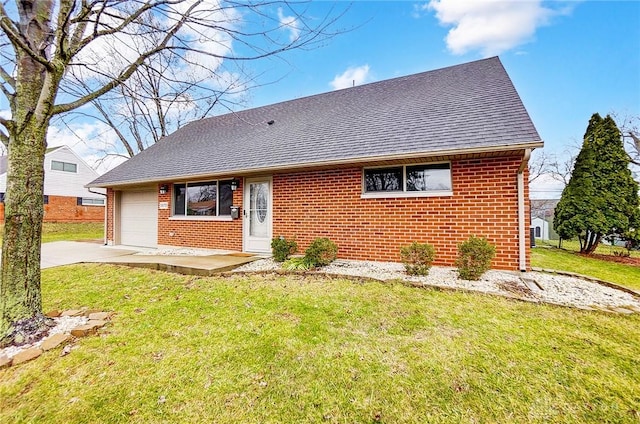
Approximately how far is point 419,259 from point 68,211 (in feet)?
90.4

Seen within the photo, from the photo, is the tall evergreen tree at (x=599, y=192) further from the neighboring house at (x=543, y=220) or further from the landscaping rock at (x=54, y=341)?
the landscaping rock at (x=54, y=341)

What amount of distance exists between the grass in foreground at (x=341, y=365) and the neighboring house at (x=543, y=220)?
1956 centimetres

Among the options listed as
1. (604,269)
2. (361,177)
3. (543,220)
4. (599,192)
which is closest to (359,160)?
(361,177)

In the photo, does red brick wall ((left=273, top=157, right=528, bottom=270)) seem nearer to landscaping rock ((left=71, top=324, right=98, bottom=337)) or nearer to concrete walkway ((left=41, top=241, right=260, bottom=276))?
concrete walkway ((left=41, top=241, right=260, bottom=276))

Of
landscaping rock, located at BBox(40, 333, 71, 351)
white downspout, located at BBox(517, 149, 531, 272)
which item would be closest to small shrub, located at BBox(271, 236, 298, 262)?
landscaping rock, located at BBox(40, 333, 71, 351)

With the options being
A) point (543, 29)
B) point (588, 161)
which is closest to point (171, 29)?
point (543, 29)

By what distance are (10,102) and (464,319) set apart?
5999mm

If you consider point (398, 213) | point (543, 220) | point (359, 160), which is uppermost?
point (359, 160)

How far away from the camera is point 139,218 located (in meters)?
10.6

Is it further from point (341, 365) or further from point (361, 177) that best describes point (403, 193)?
Result: point (341, 365)

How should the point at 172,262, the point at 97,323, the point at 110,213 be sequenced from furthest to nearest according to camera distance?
the point at 110,213 → the point at 172,262 → the point at 97,323

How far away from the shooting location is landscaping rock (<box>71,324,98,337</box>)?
3.24 metres

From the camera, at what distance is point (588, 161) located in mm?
9297

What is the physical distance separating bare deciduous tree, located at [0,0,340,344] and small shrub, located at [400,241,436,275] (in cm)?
378
